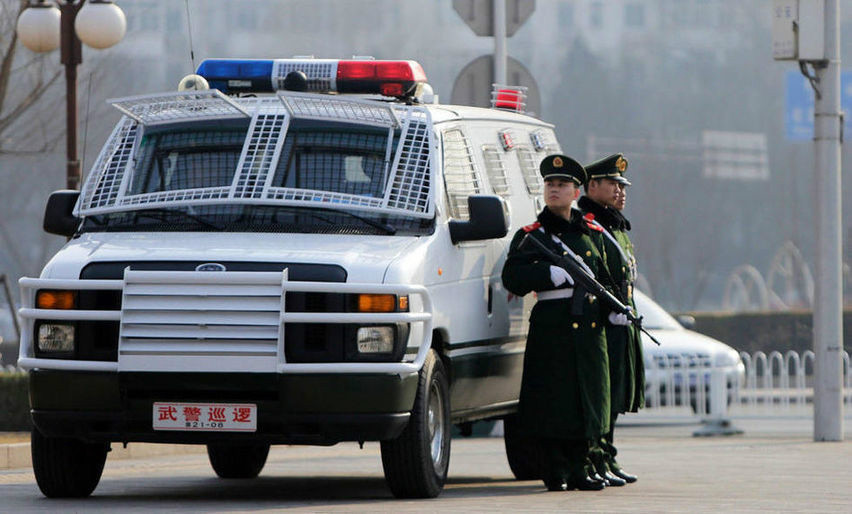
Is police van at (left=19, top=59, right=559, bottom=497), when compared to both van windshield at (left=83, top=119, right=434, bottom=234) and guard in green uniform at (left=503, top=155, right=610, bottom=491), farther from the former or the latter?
guard in green uniform at (left=503, top=155, right=610, bottom=491)

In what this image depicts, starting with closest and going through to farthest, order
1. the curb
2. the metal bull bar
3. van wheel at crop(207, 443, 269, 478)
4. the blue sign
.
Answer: the metal bull bar, van wheel at crop(207, 443, 269, 478), the curb, the blue sign

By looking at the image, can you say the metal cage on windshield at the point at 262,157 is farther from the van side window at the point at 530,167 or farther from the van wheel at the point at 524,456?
the van wheel at the point at 524,456

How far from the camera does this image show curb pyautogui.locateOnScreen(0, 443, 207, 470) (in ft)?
46.1

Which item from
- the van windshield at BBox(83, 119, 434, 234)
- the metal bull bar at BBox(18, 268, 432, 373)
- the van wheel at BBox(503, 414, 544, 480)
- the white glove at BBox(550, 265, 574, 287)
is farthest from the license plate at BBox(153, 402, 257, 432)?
the van wheel at BBox(503, 414, 544, 480)

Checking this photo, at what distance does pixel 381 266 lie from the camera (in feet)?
32.2

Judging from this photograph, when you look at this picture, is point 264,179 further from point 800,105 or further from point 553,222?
point 800,105

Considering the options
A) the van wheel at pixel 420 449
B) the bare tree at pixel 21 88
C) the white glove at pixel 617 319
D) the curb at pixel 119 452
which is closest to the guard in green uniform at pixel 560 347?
the white glove at pixel 617 319

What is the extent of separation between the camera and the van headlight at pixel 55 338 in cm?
999

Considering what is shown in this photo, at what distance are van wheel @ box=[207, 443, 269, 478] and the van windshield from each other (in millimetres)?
2592

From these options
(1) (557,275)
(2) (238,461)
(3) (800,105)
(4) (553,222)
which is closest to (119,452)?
(2) (238,461)

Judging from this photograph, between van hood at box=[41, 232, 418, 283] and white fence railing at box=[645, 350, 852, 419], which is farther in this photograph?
white fence railing at box=[645, 350, 852, 419]

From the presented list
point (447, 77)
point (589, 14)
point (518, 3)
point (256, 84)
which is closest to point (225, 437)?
point (256, 84)

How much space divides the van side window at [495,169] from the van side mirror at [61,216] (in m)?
2.47

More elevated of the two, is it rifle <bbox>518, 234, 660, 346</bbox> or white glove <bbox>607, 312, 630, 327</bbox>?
rifle <bbox>518, 234, 660, 346</bbox>
